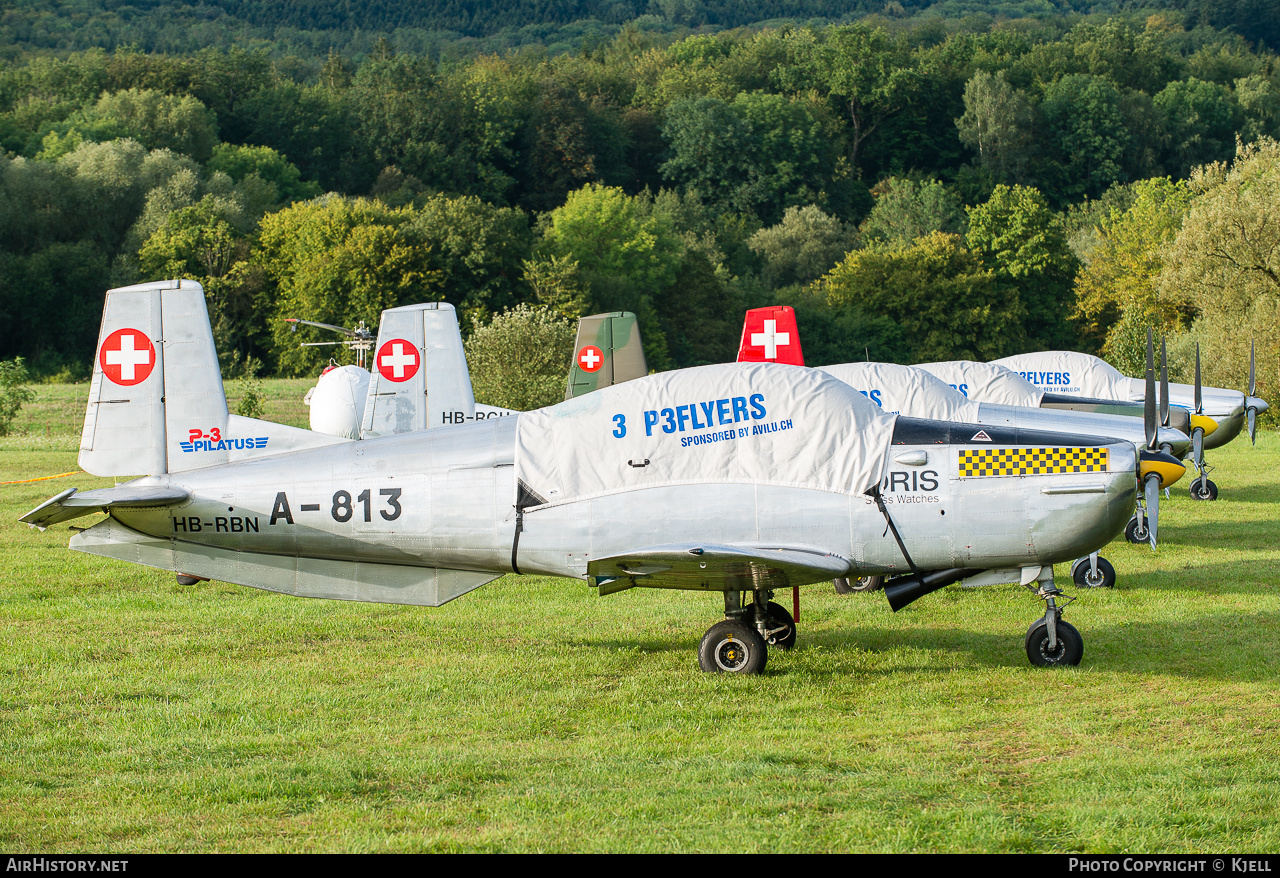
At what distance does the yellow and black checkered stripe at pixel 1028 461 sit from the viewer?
312 inches

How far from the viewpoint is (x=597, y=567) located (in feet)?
26.5

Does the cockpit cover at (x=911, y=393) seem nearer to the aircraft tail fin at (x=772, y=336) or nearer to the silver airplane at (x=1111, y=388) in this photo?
the aircraft tail fin at (x=772, y=336)

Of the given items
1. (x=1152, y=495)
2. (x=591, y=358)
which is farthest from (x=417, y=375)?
(x=1152, y=495)

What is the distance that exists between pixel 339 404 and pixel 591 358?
6.81m

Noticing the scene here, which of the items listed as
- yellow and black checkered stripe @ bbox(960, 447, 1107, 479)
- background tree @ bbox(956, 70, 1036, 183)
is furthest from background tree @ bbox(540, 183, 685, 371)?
yellow and black checkered stripe @ bbox(960, 447, 1107, 479)

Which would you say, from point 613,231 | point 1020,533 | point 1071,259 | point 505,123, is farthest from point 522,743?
point 505,123

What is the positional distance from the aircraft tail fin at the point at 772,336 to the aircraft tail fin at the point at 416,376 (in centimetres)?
369

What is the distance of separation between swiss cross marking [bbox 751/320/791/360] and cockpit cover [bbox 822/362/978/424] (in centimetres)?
168

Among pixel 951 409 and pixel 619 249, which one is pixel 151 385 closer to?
pixel 951 409

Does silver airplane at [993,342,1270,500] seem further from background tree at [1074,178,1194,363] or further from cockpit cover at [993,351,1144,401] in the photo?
background tree at [1074,178,1194,363]

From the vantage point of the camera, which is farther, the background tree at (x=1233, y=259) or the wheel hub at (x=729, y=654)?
the background tree at (x=1233, y=259)

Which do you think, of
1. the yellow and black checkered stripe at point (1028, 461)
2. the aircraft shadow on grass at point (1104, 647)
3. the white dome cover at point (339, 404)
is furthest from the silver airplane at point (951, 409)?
the white dome cover at point (339, 404)

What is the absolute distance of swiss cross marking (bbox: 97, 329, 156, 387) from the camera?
902 cm

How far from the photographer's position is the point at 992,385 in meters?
15.8
